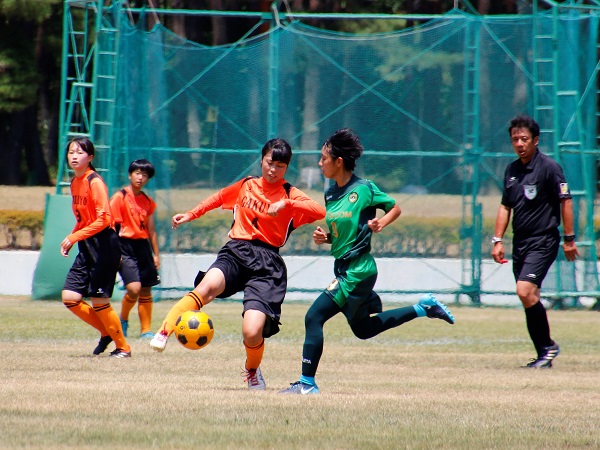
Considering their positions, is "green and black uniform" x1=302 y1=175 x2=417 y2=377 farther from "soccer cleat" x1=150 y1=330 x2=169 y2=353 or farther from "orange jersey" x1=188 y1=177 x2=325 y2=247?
"soccer cleat" x1=150 y1=330 x2=169 y2=353

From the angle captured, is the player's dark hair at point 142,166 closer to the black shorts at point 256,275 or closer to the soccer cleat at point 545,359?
the black shorts at point 256,275

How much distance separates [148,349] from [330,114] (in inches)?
259

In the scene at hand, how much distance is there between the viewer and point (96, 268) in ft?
29.0

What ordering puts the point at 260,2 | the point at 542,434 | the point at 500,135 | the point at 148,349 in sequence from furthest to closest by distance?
1. the point at 260,2
2. the point at 500,135
3. the point at 148,349
4. the point at 542,434

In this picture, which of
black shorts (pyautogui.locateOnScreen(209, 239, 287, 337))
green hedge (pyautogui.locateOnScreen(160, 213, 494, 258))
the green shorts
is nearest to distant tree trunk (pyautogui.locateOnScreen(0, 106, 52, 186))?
green hedge (pyautogui.locateOnScreen(160, 213, 494, 258))

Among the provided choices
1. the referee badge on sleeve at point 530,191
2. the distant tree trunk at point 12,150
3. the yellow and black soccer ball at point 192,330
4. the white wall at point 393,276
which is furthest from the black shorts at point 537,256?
the distant tree trunk at point 12,150

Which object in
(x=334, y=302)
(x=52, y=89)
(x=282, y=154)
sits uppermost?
(x=52, y=89)

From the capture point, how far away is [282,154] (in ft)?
23.6

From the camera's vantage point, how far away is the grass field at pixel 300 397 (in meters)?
5.19

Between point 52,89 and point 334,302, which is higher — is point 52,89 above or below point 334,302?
above

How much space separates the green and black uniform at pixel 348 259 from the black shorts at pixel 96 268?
237 cm

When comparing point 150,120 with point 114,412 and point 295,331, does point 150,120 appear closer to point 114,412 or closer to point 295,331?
point 295,331

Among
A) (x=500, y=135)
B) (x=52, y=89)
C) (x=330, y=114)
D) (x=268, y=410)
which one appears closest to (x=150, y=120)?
(x=330, y=114)

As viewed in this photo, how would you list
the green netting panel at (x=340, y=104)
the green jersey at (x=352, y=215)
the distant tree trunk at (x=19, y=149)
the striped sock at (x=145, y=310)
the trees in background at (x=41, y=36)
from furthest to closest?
the distant tree trunk at (x=19, y=149) → the trees in background at (x=41, y=36) → the green netting panel at (x=340, y=104) → the striped sock at (x=145, y=310) → the green jersey at (x=352, y=215)
